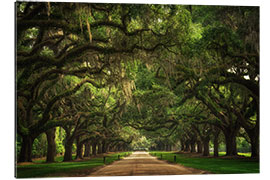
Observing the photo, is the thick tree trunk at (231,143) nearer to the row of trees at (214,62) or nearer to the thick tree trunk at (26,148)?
the row of trees at (214,62)

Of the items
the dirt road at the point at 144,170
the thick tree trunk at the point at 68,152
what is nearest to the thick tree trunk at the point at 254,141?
the dirt road at the point at 144,170

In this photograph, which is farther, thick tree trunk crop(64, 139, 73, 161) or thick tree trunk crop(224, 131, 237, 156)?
thick tree trunk crop(64, 139, 73, 161)

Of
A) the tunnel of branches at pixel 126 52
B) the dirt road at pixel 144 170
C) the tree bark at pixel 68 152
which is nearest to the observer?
the tunnel of branches at pixel 126 52

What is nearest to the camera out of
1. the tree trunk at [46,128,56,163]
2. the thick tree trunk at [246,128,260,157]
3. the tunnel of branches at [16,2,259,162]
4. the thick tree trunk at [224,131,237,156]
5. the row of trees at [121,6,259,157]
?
the tunnel of branches at [16,2,259,162]

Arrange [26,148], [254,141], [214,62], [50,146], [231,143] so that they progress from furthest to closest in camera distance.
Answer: [231,143] → [50,146] → [254,141] → [26,148] → [214,62]

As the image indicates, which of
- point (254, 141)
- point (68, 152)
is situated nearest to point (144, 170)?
point (254, 141)

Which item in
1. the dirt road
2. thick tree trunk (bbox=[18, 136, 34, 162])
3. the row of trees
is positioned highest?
the row of trees

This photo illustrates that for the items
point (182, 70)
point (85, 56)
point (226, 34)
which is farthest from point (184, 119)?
point (85, 56)

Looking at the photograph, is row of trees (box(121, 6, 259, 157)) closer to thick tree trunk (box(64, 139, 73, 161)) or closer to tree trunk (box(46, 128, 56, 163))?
tree trunk (box(46, 128, 56, 163))

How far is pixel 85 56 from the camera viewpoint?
→ 13156 mm

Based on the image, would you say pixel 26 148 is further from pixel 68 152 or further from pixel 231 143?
pixel 231 143

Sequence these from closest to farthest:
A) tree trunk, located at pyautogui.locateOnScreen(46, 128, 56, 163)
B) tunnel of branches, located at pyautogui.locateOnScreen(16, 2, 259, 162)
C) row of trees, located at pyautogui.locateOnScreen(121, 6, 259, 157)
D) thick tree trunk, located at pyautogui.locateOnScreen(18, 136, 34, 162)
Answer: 1. tunnel of branches, located at pyautogui.locateOnScreen(16, 2, 259, 162)
2. row of trees, located at pyautogui.locateOnScreen(121, 6, 259, 157)
3. thick tree trunk, located at pyautogui.locateOnScreen(18, 136, 34, 162)
4. tree trunk, located at pyautogui.locateOnScreen(46, 128, 56, 163)

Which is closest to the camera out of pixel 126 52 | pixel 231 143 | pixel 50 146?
pixel 126 52

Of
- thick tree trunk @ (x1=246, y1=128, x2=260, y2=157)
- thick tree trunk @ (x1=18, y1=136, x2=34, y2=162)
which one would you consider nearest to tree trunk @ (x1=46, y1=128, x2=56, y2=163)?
thick tree trunk @ (x1=18, y1=136, x2=34, y2=162)
